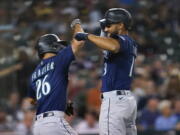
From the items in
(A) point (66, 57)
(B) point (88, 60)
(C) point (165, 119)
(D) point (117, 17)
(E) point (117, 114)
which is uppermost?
(D) point (117, 17)

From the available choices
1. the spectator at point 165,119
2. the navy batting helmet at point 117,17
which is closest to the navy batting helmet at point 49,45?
the navy batting helmet at point 117,17

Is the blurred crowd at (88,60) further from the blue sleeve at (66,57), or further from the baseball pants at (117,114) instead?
the blue sleeve at (66,57)

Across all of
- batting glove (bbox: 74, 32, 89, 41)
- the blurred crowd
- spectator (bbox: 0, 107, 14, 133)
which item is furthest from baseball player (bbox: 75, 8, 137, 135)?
spectator (bbox: 0, 107, 14, 133)

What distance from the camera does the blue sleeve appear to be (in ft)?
19.9

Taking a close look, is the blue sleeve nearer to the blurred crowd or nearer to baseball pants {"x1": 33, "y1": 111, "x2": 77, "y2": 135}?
baseball pants {"x1": 33, "y1": 111, "x2": 77, "y2": 135}

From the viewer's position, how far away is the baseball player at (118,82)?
6223mm

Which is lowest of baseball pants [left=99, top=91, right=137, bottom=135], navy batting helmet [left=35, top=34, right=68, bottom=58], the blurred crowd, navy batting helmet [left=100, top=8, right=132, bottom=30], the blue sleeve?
the blurred crowd

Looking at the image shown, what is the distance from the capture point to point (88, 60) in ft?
40.5

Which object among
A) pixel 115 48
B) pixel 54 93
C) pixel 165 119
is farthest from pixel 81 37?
pixel 165 119

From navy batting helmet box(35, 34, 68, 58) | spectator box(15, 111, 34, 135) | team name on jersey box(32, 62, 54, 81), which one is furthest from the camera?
spectator box(15, 111, 34, 135)

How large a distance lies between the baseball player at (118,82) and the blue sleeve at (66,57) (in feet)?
1.33

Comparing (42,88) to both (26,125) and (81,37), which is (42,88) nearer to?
(81,37)

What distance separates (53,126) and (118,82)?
0.79 metres

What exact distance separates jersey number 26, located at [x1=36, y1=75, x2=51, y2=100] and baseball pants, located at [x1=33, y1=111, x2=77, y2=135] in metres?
0.20
